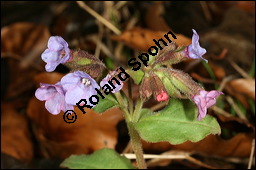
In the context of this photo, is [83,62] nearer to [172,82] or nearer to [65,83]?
[65,83]

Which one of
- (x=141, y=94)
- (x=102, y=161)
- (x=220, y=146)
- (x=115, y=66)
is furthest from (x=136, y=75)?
(x=115, y=66)

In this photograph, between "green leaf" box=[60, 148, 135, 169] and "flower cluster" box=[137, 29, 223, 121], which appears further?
"green leaf" box=[60, 148, 135, 169]

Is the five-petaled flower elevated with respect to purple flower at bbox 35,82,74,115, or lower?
lower

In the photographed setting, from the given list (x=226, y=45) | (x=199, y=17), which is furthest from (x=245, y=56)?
(x=199, y=17)

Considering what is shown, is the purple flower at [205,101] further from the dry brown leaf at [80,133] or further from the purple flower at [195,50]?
the dry brown leaf at [80,133]

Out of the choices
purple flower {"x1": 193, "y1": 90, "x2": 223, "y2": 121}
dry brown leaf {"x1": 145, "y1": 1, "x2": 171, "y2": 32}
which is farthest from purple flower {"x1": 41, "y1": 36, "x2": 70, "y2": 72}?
dry brown leaf {"x1": 145, "y1": 1, "x2": 171, "y2": 32}

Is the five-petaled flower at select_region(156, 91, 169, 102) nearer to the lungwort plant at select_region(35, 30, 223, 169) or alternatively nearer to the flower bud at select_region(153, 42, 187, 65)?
the lungwort plant at select_region(35, 30, 223, 169)

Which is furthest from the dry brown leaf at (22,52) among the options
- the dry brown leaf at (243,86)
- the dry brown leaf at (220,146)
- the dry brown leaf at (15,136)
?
the dry brown leaf at (243,86)
